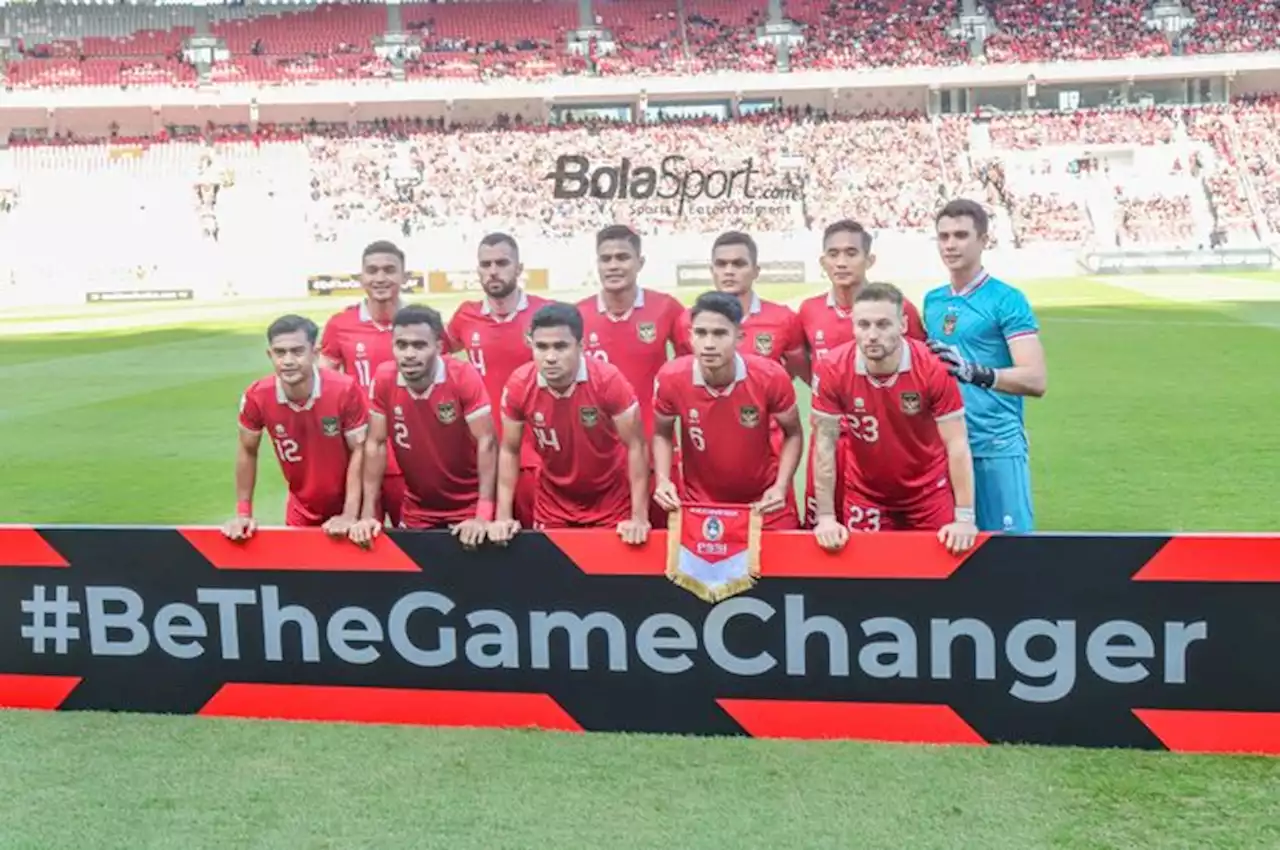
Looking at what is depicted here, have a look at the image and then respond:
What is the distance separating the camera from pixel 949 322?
5.65 m

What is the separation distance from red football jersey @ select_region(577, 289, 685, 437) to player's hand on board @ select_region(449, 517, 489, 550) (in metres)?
1.89

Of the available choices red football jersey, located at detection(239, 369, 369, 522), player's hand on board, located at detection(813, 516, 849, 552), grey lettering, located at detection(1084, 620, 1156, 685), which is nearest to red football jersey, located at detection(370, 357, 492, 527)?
red football jersey, located at detection(239, 369, 369, 522)

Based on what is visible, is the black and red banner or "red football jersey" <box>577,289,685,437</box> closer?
the black and red banner

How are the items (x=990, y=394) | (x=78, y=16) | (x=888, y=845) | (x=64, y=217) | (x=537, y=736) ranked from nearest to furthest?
(x=888, y=845), (x=537, y=736), (x=990, y=394), (x=64, y=217), (x=78, y=16)

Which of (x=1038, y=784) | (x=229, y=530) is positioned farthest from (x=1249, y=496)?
(x=229, y=530)

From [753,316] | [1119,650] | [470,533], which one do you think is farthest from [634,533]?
[753,316]

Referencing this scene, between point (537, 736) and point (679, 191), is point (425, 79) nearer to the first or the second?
point (679, 191)

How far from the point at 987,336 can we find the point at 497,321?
98.9 inches

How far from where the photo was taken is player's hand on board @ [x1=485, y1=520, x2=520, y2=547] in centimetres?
479

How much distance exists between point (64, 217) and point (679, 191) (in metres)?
21.4

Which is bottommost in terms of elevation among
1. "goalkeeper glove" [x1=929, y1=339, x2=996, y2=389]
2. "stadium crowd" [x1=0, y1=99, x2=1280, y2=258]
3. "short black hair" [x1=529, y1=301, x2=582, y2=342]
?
"goalkeeper glove" [x1=929, y1=339, x2=996, y2=389]

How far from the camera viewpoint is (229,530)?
4.88 metres

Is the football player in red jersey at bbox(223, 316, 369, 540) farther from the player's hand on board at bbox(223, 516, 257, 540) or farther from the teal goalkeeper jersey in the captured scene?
the teal goalkeeper jersey

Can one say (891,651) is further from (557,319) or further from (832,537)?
(557,319)
